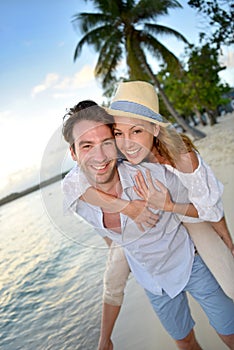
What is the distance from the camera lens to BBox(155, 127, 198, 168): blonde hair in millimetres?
1563

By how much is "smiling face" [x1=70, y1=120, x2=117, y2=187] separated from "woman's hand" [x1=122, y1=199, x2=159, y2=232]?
20 centimetres

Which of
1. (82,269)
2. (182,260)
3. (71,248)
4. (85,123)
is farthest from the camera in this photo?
(71,248)

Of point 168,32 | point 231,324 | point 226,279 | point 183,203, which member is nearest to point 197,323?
point 231,324

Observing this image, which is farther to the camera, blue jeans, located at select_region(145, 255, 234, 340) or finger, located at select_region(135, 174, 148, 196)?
blue jeans, located at select_region(145, 255, 234, 340)

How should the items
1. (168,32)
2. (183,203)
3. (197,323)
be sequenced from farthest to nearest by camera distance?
(168,32) → (197,323) → (183,203)

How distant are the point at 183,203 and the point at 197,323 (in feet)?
6.61

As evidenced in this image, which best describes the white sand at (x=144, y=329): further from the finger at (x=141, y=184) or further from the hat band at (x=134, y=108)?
the hat band at (x=134, y=108)

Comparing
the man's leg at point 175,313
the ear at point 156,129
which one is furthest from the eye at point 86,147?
the man's leg at point 175,313

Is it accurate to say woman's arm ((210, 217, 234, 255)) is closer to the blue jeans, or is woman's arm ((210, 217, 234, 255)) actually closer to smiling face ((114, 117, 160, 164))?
the blue jeans

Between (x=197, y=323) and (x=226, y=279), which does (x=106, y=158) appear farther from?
(x=197, y=323)

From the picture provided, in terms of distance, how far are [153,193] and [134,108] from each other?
0.37 m

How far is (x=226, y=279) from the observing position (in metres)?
1.78

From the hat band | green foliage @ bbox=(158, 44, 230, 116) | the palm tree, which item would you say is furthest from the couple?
green foliage @ bbox=(158, 44, 230, 116)

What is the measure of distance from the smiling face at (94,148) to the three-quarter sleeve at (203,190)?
357mm
